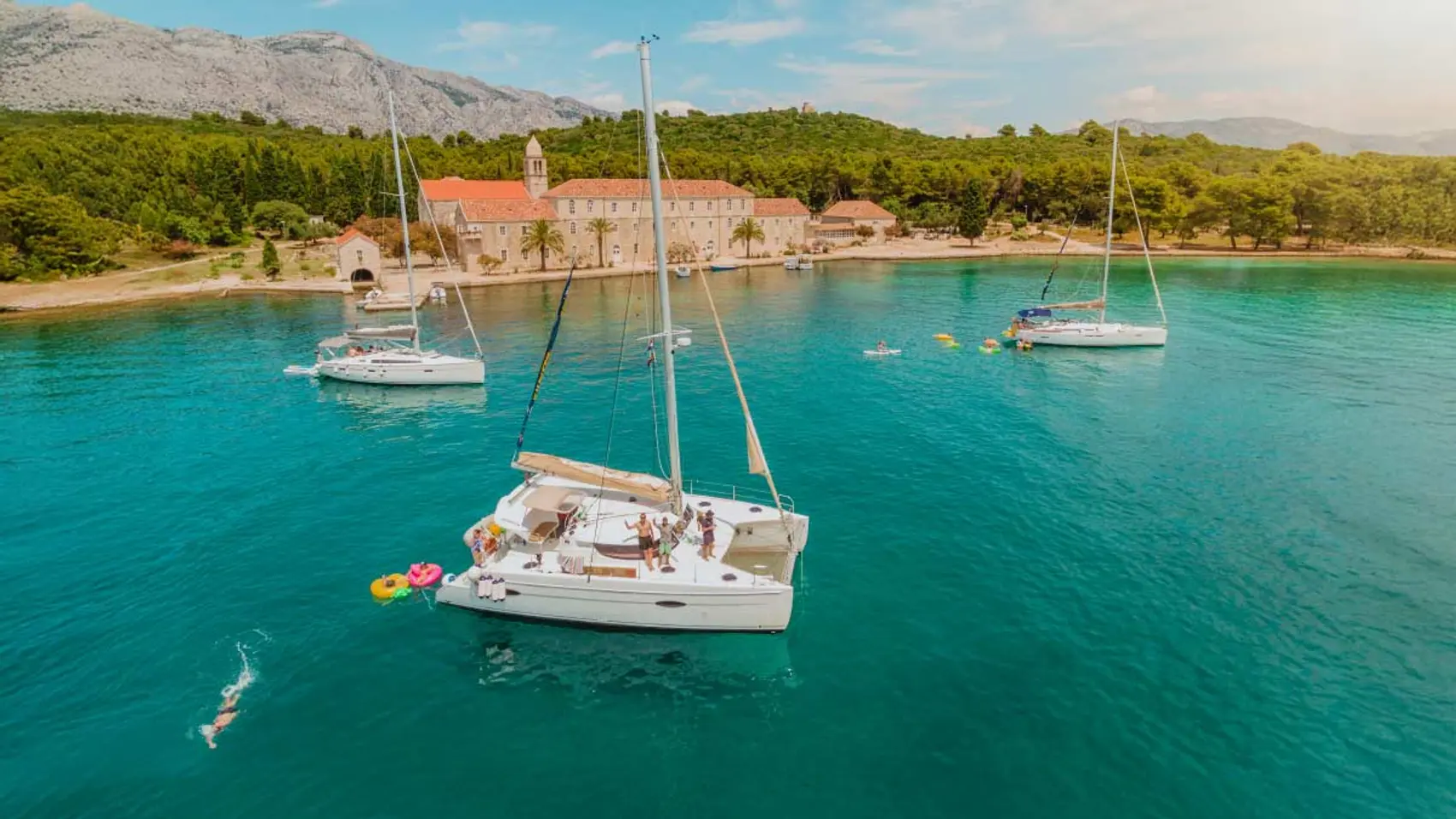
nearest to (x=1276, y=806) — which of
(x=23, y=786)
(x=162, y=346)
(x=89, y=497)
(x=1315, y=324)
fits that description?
(x=23, y=786)

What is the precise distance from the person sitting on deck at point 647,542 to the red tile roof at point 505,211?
9802cm

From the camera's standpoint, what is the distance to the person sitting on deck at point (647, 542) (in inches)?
920

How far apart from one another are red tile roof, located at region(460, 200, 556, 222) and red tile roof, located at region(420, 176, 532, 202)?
18408 mm

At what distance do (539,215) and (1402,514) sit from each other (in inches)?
4264

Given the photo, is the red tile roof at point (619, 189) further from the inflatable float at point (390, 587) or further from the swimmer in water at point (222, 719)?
the swimmer in water at point (222, 719)

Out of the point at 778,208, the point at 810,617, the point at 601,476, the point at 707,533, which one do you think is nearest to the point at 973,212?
the point at 778,208

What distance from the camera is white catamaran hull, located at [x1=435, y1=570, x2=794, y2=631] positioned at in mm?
22406

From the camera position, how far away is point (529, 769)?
18.2 metres

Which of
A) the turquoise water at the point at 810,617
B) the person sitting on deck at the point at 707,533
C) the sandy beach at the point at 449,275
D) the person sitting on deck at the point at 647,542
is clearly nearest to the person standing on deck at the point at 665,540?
the person sitting on deck at the point at 647,542

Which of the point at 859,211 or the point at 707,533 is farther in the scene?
the point at 859,211

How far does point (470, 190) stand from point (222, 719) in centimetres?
12637

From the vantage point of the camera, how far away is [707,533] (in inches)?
950

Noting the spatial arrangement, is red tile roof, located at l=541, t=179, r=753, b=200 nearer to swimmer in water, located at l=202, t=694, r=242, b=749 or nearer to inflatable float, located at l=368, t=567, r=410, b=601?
inflatable float, located at l=368, t=567, r=410, b=601

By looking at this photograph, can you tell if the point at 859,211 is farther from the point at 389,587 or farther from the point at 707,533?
the point at 389,587
